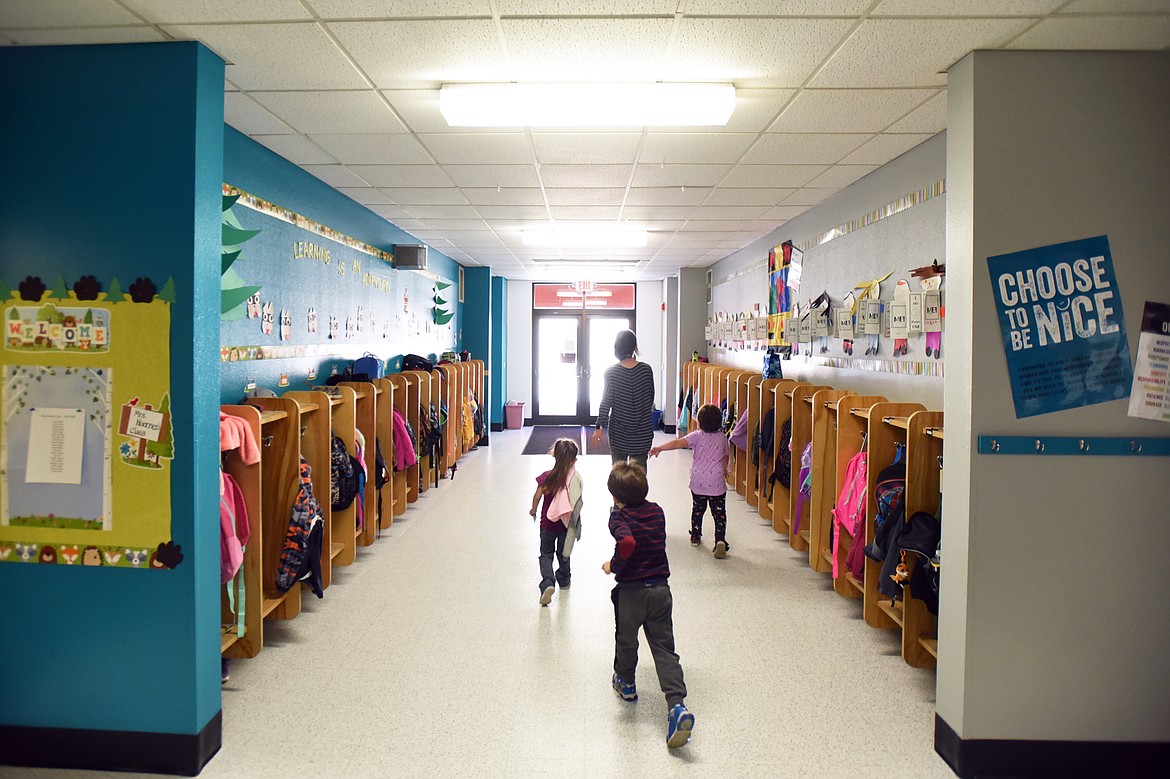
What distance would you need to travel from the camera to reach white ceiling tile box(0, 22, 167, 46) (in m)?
2.57

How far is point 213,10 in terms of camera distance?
2.45 m

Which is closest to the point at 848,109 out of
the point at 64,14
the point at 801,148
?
the point at 801,148

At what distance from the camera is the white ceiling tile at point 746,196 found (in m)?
5.34

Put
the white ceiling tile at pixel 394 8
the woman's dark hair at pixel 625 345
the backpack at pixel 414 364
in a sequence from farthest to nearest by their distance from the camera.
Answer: the backpack at pixel 414 364
the woman's dark hair at pixel 625 345
the white ceiling tile at pixel 394 8

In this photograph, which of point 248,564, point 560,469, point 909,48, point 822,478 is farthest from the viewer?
point 822,478

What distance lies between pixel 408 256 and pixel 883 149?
454 centimetres

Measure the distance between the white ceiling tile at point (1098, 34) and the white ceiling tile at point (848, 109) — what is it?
2.03 ft

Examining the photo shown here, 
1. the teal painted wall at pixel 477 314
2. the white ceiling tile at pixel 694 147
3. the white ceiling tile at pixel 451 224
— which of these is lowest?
the teal painted wall at pixel 477 314

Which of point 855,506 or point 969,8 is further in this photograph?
point 855,506

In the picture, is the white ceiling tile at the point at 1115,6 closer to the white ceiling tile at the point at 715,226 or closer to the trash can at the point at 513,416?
the white ceiling tile at the point at 715,226

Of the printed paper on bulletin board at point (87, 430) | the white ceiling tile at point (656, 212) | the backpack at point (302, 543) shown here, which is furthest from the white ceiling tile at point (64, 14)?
the white ceiling tile at point (656, 212)

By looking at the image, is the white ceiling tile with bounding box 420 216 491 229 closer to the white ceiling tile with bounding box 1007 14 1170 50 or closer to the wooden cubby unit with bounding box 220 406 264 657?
the wooden cubby unit with bounding box 220 406 264 657

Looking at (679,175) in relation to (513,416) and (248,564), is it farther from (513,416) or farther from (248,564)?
(513,416)

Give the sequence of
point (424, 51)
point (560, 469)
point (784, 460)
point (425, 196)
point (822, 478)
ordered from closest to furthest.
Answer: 1. point (424, 51)
2. point (560, 469)
3. point (822, 478)
4. point (784, 460)
5. point (425, 196)
